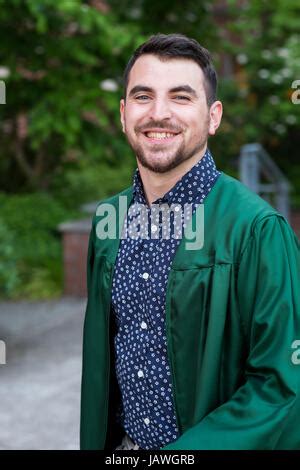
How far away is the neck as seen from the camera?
1.94 m

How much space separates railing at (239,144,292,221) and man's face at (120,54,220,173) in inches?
278

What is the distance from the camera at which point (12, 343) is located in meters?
7.32

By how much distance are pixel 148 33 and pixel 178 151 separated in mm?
8448

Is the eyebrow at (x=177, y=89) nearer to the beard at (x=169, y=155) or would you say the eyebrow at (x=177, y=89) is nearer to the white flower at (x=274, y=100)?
the beard at (x=169, y=155)

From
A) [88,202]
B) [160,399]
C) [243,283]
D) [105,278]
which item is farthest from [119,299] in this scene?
[88,202]

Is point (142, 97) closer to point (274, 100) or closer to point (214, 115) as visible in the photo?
point (214, 115)

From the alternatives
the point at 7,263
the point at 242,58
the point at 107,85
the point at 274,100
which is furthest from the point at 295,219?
the point at 7,263

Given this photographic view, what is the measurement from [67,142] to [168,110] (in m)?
8.09

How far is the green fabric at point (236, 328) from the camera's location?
1691 mm

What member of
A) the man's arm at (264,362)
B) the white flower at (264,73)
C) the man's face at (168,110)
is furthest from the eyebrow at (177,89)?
the white flower at (264,73)

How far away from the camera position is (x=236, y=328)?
1.77m

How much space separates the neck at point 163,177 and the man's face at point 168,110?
0.03 metres

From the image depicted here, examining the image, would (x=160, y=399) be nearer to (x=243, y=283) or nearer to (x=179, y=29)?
(x=243, y=283)

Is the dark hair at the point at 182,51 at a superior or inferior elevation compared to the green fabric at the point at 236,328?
superior
